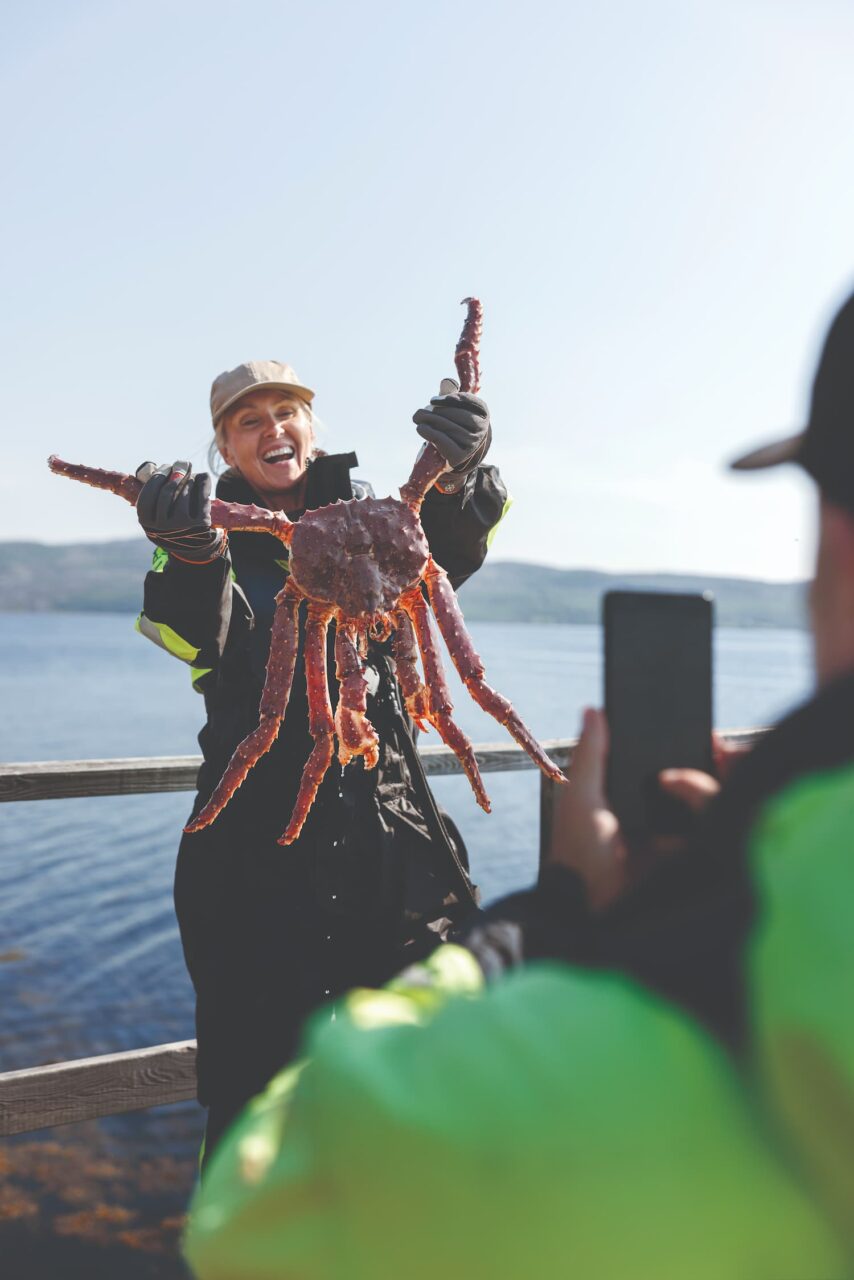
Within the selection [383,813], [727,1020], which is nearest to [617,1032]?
[727,1020]

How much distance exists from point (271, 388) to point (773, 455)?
2130mm

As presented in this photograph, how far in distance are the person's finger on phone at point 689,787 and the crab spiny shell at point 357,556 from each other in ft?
4.30

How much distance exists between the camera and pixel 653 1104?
0.61 meters

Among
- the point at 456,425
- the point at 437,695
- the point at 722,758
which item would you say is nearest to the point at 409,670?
the point at 437,695

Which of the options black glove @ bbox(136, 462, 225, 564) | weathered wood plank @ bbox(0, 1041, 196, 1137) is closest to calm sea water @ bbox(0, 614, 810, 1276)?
black glove @ bbox(136, 462, 225, 564)

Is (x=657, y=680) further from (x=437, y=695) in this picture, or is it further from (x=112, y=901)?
(x=112, y=901)

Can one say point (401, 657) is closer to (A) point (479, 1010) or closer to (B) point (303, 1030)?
(B) point (303, 1030)

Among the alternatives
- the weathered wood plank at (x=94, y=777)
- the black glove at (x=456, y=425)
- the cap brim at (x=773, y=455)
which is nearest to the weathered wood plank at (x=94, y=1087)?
the weathered wood plank at (x=94, y=777)

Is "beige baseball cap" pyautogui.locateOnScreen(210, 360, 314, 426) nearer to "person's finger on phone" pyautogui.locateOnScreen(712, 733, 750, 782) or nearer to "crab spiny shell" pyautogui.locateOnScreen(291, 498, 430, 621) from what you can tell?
"crab spiny shell" pyautogui.locateOnScreen(291, 498, 430, 621)

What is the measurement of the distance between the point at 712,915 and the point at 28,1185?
16.7 feet

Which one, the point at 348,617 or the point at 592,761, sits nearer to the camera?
the point at 592,761

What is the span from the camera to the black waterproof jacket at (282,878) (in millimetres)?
2412

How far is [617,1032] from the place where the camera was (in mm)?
630

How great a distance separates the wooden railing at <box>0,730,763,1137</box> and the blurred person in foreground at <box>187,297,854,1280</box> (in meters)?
2.26
